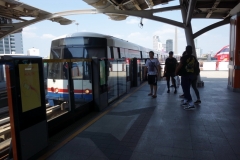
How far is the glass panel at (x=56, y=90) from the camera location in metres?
5.31

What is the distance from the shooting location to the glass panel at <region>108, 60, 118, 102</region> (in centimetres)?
683

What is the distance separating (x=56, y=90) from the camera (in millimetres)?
5883

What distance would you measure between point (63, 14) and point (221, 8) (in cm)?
859

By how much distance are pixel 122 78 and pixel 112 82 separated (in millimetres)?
1278

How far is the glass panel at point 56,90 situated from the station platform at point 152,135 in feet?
2.89

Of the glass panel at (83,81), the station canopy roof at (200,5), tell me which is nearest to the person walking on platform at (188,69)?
the glass panel at (83,81)

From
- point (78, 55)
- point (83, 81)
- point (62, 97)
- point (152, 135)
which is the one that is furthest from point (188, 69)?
point (78, 55)

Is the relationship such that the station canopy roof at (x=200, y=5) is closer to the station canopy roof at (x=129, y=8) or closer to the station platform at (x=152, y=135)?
the station canopy roof at (x=129, y=8)

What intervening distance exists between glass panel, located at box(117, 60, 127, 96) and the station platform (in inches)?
83.7

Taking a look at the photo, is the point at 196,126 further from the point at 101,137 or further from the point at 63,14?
the point at 63,14

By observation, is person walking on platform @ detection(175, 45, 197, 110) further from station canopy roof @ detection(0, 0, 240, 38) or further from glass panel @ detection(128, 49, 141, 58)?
glass panel @ detection(128, 49, 141, 58)

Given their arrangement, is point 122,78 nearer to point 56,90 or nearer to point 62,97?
point 56,90

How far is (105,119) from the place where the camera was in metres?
5.03

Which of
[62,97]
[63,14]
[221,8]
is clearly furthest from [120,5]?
[62,97]
